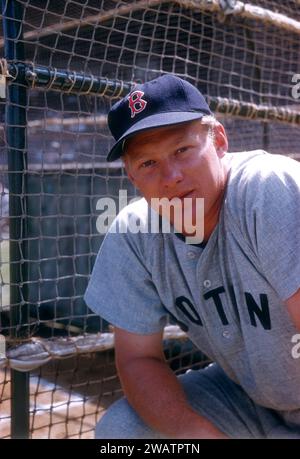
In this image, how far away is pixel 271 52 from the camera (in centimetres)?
315

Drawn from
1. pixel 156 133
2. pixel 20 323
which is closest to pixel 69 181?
pixel 20 323

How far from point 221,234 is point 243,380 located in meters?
0.43

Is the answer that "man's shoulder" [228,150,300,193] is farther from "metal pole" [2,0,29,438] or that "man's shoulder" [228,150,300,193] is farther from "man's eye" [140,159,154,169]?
"metal pole" [2,0,29,438]

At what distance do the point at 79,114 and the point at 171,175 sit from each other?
71cm

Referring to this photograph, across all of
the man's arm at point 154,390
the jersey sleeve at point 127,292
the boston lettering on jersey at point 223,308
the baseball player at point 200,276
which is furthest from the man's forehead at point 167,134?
the man's arm at point 154,390

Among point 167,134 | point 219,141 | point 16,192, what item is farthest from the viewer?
point 16,192

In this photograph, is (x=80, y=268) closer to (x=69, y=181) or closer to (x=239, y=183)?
(x=69, y=181)

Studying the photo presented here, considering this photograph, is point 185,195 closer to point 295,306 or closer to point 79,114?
point 295,306

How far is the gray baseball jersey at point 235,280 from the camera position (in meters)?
1.53

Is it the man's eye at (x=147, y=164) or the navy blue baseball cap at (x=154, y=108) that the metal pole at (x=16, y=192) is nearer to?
the navy blue baseball cap at (x=154, y=108)

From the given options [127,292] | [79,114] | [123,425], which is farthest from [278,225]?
[79,114]

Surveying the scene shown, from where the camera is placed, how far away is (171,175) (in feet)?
5.21

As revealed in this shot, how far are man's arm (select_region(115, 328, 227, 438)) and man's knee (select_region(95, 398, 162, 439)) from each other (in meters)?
0.02
